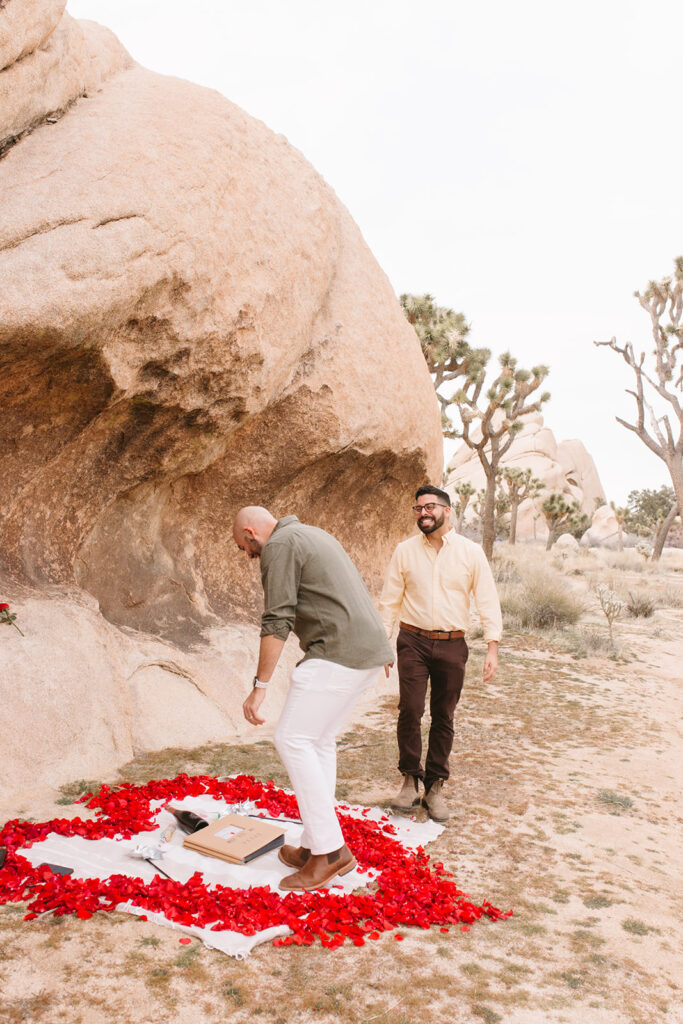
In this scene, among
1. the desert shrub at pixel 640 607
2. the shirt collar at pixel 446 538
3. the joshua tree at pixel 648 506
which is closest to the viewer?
the shirt collar at pixel 446 538

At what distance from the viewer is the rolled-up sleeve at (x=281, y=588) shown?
3.35m

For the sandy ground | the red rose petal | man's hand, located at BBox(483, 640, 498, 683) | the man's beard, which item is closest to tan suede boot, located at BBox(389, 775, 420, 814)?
the sandy ground

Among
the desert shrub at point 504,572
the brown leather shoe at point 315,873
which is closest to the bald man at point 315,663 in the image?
the brown leather shoe at point 315,873

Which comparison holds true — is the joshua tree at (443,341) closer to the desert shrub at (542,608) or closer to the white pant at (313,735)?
the desert shrub at (542,608)

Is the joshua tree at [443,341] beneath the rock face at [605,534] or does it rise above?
above

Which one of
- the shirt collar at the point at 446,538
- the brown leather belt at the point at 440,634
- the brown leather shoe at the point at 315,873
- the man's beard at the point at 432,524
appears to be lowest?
the brown leather shoe at the point at 315,873

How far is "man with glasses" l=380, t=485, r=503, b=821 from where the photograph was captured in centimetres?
443

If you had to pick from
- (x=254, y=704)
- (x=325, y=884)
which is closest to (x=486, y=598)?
(x=254, y=704)

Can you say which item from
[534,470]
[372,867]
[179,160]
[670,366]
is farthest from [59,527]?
[534,470]

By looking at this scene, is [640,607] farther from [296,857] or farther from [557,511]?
[557,511]

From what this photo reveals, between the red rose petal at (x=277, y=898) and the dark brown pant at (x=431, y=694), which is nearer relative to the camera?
the red rose petal at (x=277, y=898)

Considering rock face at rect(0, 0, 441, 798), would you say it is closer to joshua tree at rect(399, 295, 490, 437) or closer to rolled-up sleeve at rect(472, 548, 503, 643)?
rolled-up sleeve at rect(472, 548, 503, 643)

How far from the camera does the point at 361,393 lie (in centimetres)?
703

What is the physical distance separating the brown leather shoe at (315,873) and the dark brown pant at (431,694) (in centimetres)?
114
